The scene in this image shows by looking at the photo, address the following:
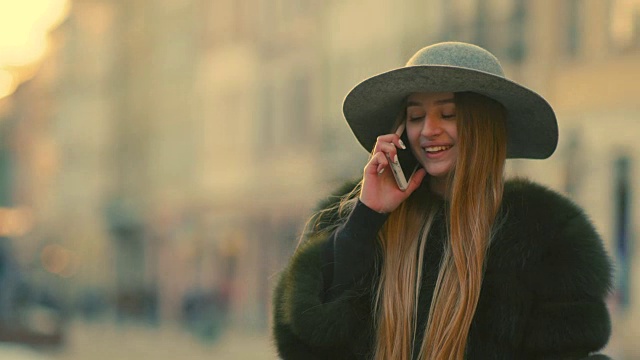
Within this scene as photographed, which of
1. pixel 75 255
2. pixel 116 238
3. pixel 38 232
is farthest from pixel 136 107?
pixel 38 232

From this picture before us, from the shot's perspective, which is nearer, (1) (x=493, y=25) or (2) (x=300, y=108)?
(1) (x=493, y=25)

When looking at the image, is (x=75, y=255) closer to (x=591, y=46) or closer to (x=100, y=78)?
(x=100, y=78)

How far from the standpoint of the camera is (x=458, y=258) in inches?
139

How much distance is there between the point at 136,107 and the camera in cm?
4791

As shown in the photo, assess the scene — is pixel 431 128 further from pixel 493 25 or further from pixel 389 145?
pixel 493 25

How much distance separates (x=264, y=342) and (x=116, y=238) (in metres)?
22.3

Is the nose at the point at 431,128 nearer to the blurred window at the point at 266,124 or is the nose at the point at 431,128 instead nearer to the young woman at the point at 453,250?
the young woman at the point at 453,250

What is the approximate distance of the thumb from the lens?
3.71 m

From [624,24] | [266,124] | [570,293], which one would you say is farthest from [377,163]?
[266,124]

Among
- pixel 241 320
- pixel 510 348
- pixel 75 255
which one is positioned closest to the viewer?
pixel 510 348

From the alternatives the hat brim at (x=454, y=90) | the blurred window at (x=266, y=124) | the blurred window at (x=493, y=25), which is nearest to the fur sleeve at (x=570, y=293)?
the hat brim at (x=454, y=90)

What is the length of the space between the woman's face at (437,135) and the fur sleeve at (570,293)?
337 millimetres

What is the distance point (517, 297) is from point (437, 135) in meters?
0.47

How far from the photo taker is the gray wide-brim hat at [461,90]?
3.56m
